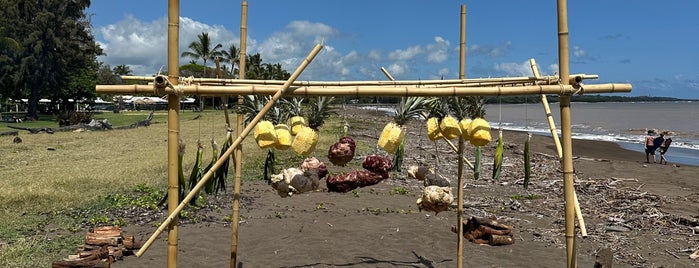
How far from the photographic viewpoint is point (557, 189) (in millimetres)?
12031

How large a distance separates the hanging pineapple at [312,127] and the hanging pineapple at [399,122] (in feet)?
1.64

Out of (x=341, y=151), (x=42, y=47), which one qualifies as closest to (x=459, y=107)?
(x=341, y=151)

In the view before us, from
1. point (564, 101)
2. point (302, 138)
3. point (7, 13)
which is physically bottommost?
point (302, 138)

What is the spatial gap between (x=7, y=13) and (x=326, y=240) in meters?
42.7

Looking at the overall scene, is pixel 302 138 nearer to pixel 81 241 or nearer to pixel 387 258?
pixel 387 258

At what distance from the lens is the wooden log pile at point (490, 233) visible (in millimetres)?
7457

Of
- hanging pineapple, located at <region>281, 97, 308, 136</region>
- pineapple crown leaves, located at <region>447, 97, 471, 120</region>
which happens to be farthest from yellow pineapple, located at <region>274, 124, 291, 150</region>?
pineapple crown leaves, located at <region>447, 97, 471, 120</region>

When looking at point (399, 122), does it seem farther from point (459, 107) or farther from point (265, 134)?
point (265, 134)

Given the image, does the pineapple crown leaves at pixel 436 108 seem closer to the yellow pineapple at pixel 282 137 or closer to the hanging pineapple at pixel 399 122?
the hanging pineapple at pixel 399 122

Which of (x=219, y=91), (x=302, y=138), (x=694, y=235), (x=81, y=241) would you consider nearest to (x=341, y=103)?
(x=302, y=138)

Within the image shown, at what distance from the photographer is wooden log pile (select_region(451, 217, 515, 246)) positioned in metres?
7.46

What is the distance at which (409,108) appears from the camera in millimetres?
4301

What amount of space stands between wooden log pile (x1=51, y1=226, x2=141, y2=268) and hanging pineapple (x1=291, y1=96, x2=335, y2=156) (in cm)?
316

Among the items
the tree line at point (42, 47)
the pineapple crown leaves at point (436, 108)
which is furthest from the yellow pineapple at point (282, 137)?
the tree line at point (42, 47)
